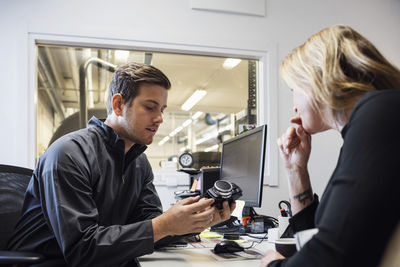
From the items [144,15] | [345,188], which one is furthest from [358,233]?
[144,15]

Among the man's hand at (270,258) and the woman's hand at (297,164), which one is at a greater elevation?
the woman's hand at (297,164)

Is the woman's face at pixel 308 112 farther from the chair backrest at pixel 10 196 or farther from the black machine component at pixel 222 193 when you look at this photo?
the chair backrest at pixel 10 196

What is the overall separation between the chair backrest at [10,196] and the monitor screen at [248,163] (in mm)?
1017

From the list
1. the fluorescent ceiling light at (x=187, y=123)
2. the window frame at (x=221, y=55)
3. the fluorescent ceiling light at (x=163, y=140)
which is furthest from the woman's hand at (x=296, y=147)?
the fluorescent ceiling light at (x=163, y=140)

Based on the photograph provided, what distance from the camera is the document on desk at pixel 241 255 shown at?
1287mm

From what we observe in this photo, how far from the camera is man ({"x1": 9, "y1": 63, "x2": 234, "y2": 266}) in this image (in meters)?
1.16

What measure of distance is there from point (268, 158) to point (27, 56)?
6.42 feet

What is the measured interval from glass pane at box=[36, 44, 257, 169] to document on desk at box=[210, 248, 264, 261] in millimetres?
1612

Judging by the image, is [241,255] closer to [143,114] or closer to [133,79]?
[143,114]

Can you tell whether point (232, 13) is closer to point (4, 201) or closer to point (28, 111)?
point (28, 111)

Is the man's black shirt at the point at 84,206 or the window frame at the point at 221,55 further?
the window frame at the point at 221,55

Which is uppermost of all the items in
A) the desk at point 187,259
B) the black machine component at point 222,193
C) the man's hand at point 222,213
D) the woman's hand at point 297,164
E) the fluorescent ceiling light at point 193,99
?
the fluorescent ceiling light at point 193,99

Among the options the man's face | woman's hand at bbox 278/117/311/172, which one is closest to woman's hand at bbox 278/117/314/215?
woman's hand at bbox 278/117/311/172

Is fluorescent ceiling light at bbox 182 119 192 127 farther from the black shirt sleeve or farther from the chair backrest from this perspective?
the black shirt sleeve
